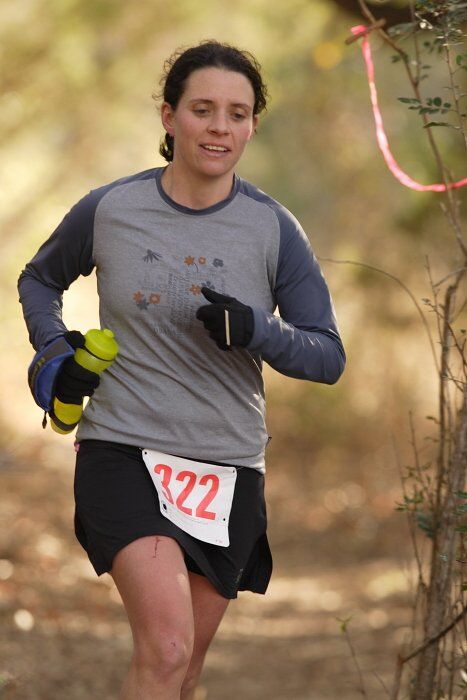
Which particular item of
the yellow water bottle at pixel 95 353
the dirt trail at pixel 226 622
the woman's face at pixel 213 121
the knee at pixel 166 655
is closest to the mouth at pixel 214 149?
the woman's face at pixel 213 121

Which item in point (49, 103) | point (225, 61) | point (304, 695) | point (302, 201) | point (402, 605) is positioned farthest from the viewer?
point (302, 201)

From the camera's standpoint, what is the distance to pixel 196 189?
345 cm

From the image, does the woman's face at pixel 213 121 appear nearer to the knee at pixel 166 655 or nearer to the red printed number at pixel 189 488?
the red printed number at pixel 189 488

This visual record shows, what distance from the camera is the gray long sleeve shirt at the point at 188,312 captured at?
3.33 meters

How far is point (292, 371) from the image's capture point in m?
3.29

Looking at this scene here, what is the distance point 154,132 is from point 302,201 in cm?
561

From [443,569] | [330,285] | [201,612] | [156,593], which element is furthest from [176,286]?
[330,285]

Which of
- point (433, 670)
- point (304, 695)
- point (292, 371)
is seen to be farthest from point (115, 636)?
point (292, 371)

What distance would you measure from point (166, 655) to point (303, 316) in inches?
41.6

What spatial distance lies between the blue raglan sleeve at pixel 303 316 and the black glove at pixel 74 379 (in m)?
0.49

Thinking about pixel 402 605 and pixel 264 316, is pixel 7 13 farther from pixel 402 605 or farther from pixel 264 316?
pixel 264 316

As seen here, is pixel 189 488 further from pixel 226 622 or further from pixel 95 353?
pixel 226 622

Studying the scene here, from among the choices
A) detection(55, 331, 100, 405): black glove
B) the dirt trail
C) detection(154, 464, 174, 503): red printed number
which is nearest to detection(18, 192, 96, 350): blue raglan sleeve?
detection(55, 331, 100, 405): black glove

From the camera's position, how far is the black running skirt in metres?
3.22
